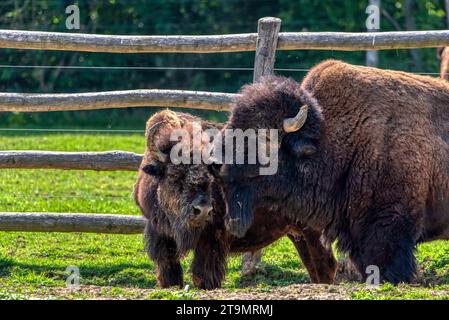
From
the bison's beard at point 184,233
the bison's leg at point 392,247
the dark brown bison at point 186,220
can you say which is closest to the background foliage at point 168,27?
the dark brown bison at point 186,220

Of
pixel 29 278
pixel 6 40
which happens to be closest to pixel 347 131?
pixel 29 278

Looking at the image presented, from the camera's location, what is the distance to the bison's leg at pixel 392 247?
7910 millimetres

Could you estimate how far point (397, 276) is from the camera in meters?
7.91

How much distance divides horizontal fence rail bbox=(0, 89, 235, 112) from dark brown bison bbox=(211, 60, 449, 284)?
1.97 meters

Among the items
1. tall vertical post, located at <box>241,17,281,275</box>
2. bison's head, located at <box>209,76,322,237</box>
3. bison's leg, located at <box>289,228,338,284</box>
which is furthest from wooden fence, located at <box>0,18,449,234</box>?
bison's head, located at <box>209,76,322,237</box>

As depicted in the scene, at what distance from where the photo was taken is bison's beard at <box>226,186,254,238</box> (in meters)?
8.05

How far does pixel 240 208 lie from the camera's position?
8.07 meters

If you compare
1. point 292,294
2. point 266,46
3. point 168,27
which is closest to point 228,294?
point 292,294

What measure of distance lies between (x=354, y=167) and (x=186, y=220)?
1470mm

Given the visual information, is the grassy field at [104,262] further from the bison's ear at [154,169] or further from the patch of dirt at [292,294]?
the bison's ear at [154,169]

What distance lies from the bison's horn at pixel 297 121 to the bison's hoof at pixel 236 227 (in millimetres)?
846

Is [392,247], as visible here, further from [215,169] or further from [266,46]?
[266,46]

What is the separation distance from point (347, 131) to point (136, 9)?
12.7 metres

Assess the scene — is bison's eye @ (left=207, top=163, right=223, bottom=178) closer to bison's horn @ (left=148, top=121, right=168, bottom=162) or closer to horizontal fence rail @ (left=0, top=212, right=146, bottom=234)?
bison's horn @ (left=148, top=121, right=168, bottom=162)
